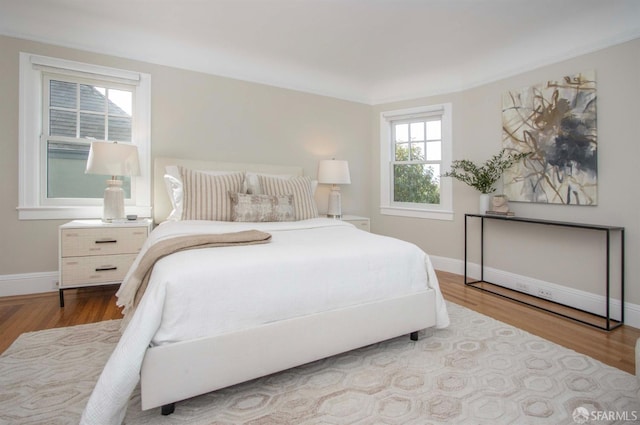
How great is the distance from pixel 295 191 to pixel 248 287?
180cm

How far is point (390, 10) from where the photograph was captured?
263 cm

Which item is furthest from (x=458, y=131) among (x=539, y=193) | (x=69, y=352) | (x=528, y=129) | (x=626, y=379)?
(x=69, y=352)

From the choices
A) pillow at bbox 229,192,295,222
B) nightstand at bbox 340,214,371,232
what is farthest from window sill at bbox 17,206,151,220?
nightstand at bbox 340,214,371,232

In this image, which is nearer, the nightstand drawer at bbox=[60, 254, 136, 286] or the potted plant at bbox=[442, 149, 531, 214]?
the nightstand drawer at bbox=[60, 254, 136, 286]

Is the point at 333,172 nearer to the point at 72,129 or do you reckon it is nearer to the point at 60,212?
the point at 72,129

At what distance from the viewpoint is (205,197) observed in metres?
2.80

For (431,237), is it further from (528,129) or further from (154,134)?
(154,134)

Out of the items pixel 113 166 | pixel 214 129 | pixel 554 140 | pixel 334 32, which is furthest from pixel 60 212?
pixel 554 140

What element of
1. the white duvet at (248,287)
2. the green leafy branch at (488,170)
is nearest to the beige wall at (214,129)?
the green leafy branch at (488,170)

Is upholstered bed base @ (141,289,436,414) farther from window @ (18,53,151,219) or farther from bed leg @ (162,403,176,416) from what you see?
window @ (18,53,151,219)

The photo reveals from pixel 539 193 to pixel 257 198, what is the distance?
8.57 ft

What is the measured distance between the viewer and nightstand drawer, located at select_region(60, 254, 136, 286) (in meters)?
2.57

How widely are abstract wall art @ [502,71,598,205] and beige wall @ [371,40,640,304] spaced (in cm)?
7

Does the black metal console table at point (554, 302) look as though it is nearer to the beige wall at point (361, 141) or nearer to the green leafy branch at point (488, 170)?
the beige wall at point (361, 141)
